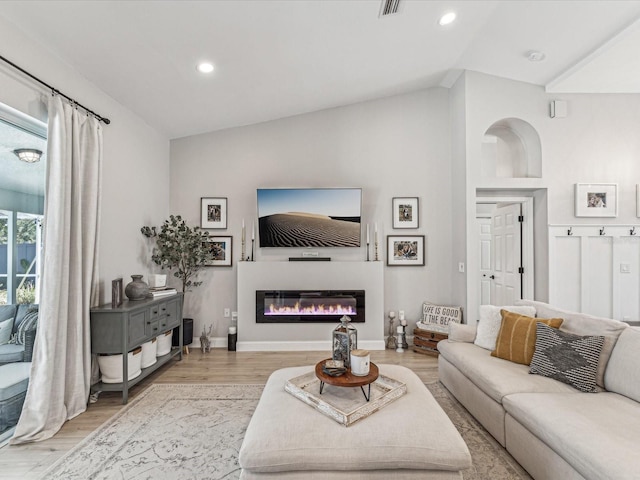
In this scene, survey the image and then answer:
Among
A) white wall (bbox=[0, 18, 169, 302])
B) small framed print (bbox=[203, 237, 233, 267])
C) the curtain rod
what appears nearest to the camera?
the curtain rod

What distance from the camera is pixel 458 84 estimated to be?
13.8 feet

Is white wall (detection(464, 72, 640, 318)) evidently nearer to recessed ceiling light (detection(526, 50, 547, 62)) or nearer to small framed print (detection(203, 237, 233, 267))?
recessed ceiling light (detection(526, 50, 547, 62))

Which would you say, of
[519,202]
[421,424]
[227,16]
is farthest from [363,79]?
[421,424]

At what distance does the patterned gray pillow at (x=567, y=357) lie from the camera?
2051 mm

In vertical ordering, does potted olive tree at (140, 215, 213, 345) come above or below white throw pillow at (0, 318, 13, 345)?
above

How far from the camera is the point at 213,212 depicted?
4457 mm

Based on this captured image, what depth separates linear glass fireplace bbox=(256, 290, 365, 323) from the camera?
4301mm

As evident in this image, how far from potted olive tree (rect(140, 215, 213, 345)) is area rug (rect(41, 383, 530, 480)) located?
1539 millimetres

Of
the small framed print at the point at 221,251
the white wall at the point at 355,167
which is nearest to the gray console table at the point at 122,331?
the small framed print at the point at 221,251

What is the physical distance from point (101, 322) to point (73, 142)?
1.47 meters

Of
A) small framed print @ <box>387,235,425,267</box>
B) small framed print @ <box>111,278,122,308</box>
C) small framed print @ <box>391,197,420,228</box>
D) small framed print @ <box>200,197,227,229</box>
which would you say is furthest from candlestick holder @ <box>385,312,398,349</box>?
small framed print @ <box>111,278,122,308</box>

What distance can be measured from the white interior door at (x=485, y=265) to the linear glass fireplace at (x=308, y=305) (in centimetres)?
228

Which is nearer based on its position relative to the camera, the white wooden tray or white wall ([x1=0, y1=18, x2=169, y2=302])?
the white wooden tray

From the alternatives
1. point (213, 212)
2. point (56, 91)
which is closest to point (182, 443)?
point (56, 91)
